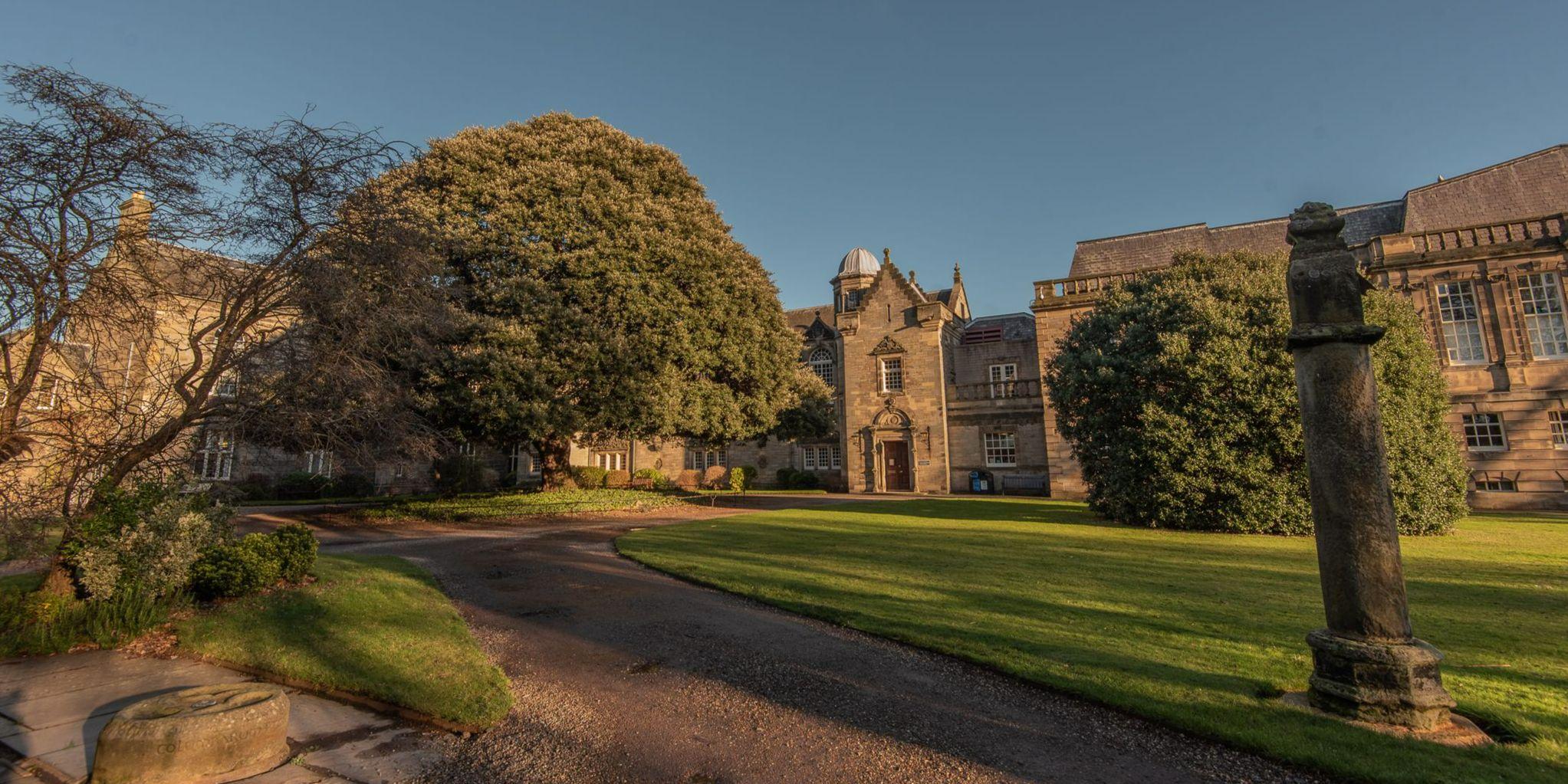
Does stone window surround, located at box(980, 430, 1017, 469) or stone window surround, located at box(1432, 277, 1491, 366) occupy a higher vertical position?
stone window surround, located at box(1432, 277, 1491, 366)

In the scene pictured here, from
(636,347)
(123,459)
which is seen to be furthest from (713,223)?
(123,459)

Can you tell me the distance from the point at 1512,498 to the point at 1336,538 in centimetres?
2758

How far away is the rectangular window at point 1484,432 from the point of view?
22859 millimetres

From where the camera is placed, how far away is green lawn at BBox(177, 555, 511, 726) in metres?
5.48

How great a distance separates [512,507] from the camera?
65.0ft

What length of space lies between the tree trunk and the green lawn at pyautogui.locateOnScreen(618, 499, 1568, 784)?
349 inches

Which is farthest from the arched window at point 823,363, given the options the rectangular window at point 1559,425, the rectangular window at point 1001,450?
the rectangular window at point 1559,425

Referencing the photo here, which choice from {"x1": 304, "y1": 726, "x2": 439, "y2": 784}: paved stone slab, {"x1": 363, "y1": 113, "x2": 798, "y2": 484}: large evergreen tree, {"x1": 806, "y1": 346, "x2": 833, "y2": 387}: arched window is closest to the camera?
{"x1": 304, "y1": 726, "x2": 439, "y2": 784}: paved stone slab

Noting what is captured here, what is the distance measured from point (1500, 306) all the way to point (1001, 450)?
19.3 m

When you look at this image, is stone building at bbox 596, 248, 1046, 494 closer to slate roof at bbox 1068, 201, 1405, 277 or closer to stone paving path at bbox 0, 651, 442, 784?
slate roof at bbox 1068, 201, 1405, 277

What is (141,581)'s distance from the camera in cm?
754

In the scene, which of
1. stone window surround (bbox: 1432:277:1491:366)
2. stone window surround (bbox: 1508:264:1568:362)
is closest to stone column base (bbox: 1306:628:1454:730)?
stone window surround (bbox: 1432:277:1491:366)

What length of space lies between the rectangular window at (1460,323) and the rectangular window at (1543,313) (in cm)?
125

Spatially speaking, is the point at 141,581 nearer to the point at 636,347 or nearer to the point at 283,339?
the point at 283,339
